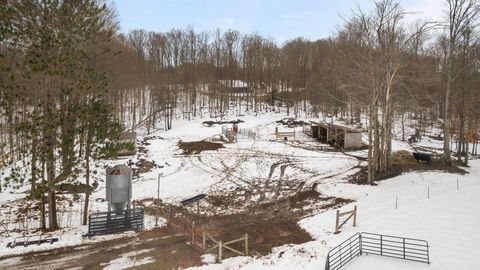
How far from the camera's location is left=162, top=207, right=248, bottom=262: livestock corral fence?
1359 cm

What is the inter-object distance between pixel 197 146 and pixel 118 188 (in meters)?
20.3

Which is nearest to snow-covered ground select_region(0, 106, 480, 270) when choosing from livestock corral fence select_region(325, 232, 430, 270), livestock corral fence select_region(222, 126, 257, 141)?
livestock corral fence select_region(325, 232, 430, 270)

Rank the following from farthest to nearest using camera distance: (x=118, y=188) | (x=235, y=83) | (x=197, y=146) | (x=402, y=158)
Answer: (x=235, y=83) → (x=197, y=146) → (x=402, y=158) → (x=118, y=188)

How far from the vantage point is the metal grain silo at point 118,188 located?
16.6 m

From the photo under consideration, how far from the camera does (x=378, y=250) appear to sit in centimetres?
1427

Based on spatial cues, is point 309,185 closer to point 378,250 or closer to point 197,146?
point 378,250

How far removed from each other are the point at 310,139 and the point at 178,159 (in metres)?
18.0

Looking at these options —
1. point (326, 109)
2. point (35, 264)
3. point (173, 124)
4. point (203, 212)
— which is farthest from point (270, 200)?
point (326, 109)

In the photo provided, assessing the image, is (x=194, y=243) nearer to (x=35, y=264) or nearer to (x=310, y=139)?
(x=35, y=264)

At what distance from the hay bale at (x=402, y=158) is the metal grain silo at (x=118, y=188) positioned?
74.2ft

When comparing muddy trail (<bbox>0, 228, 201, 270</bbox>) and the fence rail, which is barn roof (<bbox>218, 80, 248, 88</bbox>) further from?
muddy trail (<bbox>0, 228, 201, 270</bbox>)

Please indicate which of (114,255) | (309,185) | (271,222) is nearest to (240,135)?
(309,185)

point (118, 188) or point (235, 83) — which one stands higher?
point (235, 83)

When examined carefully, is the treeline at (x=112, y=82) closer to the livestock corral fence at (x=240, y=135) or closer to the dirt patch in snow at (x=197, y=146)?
the dirt patch in snow at (x=197, y=146)
